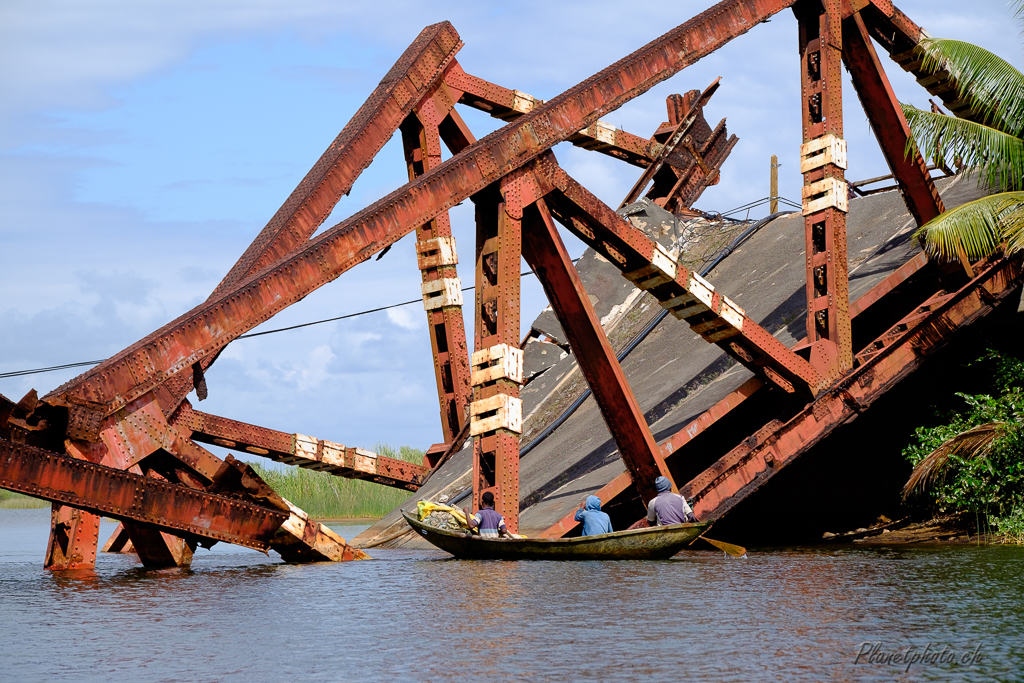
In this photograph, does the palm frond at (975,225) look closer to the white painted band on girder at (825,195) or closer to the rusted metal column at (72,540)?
the white painted band on girder at (825,195)

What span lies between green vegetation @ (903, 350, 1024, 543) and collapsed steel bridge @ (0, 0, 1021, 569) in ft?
3.77

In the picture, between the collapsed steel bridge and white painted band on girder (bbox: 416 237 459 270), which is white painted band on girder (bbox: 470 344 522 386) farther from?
white painted band on girder (bbox: 416 237 459 270)

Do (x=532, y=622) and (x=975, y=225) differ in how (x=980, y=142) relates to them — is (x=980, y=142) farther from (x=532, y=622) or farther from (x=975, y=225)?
(x=532, y=622)

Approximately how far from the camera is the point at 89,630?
8.81m

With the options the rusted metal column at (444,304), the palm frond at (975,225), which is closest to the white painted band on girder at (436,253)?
the rusted metal column at (444,304)

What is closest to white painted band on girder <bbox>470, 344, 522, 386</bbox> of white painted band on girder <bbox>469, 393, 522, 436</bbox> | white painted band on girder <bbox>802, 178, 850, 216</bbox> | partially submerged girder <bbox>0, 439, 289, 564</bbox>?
white painted band on girder <bbox>469, 393, 522, 436</bbox>

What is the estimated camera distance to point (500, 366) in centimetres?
1481

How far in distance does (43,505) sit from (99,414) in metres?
47.3

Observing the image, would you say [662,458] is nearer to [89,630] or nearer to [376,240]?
[376,240]

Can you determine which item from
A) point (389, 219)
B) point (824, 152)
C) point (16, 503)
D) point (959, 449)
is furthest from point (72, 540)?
point (16, 503)

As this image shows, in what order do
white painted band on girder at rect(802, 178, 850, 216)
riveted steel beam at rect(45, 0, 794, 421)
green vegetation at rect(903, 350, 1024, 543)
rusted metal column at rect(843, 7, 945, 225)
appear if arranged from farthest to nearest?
rusted metal column at rect(843, 7, 945, 225)
white painted band on girder at rect(802, 178, 850, 216)
green vegetation at rect(903, 350, 1024, 543)
riveted steel beam at rect(45, 0, 794, 421)

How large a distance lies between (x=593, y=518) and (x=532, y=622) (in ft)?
20.5

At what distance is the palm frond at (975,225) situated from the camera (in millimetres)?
17234

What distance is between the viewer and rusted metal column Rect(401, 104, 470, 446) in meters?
20.1
